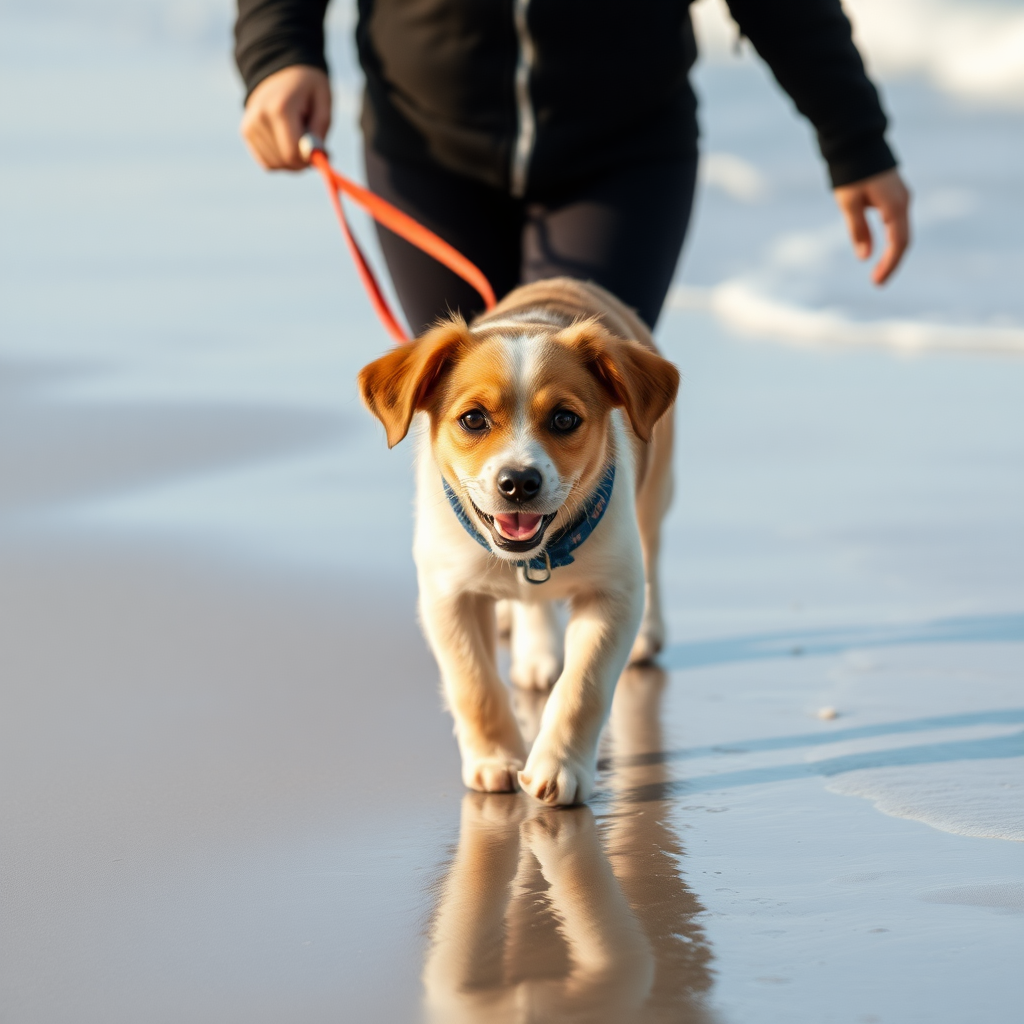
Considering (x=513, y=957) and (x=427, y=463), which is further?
(x=427, y=463)

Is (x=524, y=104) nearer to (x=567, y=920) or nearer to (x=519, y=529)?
(x=519, y=529)

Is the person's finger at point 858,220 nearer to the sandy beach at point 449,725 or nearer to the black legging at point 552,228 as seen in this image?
the black legging at point 552,228

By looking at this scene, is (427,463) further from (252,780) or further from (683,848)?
(683,848)

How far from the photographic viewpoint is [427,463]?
307 cm

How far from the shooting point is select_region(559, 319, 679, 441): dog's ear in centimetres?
291

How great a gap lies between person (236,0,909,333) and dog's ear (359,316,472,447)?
0.76 meters

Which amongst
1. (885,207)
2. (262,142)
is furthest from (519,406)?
(885,207)

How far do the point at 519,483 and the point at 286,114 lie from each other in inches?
47.6

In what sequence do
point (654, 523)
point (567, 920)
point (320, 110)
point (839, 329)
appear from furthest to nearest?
point (839, 329) < point (654, 523) < point (320, 110) < point (567, 920)

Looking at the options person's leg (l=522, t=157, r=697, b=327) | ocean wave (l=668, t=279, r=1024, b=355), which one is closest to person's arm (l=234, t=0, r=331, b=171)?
person's leg (l=522, t=157, r=697, b=327)

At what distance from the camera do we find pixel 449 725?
3.40 m

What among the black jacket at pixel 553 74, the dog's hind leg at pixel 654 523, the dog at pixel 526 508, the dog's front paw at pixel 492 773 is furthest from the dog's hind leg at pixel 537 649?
the black jacket at pixel 553 74

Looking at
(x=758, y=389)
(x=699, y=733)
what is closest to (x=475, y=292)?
(x=699, y=733)

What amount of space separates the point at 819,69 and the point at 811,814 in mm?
1794
